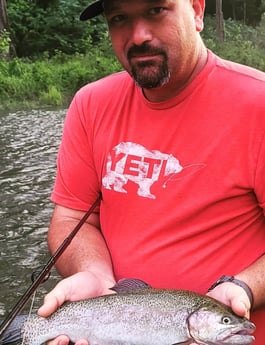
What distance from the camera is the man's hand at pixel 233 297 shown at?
277 cm

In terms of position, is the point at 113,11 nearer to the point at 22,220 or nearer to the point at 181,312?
the point at 181,312

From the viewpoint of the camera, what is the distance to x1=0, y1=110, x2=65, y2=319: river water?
653 cm

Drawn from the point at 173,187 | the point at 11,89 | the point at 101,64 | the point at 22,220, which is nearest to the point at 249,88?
the point at 173,187

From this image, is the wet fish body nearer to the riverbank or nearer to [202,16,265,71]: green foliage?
the riverbank

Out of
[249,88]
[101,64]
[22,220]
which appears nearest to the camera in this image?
[249,88]

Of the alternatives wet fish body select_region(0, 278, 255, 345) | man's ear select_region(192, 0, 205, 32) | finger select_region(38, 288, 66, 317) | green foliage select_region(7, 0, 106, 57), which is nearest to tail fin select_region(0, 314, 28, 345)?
wet fish body select_region(0, 278, 255, 345)

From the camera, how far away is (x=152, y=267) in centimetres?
314

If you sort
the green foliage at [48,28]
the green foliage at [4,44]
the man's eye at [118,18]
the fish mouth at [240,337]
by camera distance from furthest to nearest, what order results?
the green foliage at [48,28], the green foliage at [4,44], the man's eye at [118,18], the fish mouth at [240,337]

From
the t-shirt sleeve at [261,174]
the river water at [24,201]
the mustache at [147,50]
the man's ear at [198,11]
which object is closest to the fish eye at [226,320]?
the t-shirt sleeve at [261,174]

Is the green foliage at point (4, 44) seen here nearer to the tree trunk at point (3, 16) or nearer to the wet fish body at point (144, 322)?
the tree trunk at point (3, 16)

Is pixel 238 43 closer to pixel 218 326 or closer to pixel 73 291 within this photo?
pixel 73 291

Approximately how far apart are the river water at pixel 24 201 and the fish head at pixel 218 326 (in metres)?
3.22

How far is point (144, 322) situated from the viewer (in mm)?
2904

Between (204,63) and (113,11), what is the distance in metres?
0.47
